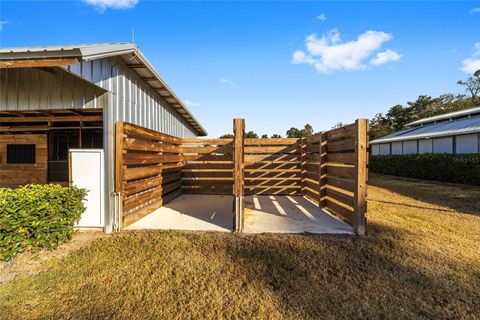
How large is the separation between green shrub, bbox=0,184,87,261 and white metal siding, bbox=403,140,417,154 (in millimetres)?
19431

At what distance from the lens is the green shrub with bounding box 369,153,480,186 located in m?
10.4

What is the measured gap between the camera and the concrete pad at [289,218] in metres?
4.30

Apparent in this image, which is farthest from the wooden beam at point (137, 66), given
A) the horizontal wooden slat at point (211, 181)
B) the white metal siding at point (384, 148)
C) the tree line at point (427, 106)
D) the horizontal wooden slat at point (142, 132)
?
the tree line at point (427, 106)

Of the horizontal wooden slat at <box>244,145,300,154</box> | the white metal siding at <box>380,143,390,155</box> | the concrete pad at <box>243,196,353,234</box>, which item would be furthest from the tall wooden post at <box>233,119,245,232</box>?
the white metal siding at <box>380,143,390,155</box>

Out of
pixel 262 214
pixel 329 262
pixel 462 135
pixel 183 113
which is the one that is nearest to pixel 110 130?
pixel 262 214

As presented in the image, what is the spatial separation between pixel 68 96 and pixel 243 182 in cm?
375

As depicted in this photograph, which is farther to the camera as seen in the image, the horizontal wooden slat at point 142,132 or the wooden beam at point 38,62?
the horizontal wooden slat at point 142,132

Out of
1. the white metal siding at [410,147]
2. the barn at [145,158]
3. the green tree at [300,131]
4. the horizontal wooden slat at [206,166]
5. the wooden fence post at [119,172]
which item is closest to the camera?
the barn at [145,158]

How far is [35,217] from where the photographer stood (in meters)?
3.20

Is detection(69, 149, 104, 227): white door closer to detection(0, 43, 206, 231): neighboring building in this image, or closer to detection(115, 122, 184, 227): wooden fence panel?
detection(0, 43, 206, 231): neighboring building

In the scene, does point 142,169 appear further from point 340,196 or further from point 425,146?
point 425,146

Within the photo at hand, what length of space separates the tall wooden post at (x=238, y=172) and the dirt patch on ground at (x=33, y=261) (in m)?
2.55

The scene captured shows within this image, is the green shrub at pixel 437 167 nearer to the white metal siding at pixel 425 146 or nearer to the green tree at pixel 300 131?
the white metal siding at pixel 425 146

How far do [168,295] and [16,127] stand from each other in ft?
23.5
